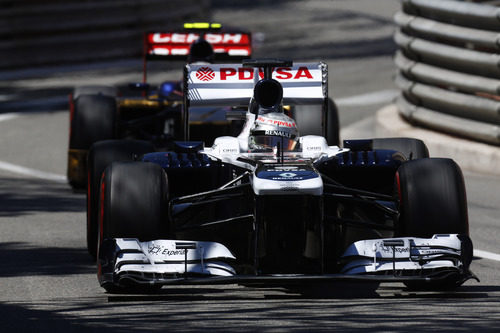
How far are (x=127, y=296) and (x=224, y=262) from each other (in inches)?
24.4

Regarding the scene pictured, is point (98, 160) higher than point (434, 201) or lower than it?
lower

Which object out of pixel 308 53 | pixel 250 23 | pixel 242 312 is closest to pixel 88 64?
pixel 308 53

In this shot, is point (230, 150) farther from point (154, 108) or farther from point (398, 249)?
point (154, 108)

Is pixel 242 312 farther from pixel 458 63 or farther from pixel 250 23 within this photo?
pixel 250 23

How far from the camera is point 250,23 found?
34625 millimetres

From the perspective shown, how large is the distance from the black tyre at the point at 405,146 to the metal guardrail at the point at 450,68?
141 inches

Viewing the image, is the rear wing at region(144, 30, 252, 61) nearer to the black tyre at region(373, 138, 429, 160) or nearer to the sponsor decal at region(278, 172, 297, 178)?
the black tyre at region(373, 138, 429, 160)

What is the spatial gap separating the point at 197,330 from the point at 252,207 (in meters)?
1.65

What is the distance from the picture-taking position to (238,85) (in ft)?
33.9

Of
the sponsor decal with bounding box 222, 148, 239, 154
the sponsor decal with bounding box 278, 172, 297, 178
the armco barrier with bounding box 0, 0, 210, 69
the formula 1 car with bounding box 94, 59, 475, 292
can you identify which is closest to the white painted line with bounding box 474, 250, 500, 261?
the formula 1 car with bounding box 94, 59, 475, 292

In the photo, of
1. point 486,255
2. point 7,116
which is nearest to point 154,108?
point 486,255

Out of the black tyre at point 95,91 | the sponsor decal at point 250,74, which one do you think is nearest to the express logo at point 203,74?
the sponsor decal at point 250,74

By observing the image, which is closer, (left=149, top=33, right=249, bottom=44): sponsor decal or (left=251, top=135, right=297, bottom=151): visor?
(left=251, top=135, right=297, bottom=151): visor

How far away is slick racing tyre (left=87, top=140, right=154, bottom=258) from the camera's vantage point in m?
9.52
